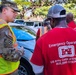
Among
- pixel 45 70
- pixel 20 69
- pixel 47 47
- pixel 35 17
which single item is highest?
pixel 47 47

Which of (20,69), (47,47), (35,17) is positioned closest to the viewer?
(47,47)

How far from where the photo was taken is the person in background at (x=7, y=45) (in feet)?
13.3

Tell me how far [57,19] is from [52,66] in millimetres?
557

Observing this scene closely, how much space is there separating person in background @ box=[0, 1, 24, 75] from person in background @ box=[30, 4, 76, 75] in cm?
50

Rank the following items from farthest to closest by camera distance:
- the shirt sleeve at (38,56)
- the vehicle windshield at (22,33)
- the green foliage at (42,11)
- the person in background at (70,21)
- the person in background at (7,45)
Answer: the green foliage at (42,11), the vehicle windshield at (22,33), the person in background at (70,21), the person in background at (7,45), the shirt sleeve at (38,56)

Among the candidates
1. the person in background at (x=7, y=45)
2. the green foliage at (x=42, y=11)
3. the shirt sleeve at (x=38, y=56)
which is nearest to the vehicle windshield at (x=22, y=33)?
the person in background at (x=7, y=45)

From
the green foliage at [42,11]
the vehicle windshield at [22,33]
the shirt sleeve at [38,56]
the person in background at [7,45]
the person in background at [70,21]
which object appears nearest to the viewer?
the shirt sleeve at [38,56]

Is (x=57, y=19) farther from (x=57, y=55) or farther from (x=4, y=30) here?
(x=4, y=30)

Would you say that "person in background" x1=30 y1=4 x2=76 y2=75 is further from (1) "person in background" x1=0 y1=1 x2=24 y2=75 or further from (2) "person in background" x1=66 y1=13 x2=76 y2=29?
(2) "person in background" x1=66 y1=13 x2=76 y2=29

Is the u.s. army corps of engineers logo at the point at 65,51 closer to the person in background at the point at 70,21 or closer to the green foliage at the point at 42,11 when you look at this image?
the person in background at the point at 70,21

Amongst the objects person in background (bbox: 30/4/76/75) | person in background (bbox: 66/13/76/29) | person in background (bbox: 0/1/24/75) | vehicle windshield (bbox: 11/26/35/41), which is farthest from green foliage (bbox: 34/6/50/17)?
person in background (bbox: 30/4/76/75)

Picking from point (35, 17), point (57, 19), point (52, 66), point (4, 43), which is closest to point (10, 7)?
point (4, 43)

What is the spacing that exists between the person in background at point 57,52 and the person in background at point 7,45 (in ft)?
1.62

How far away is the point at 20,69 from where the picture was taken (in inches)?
304
